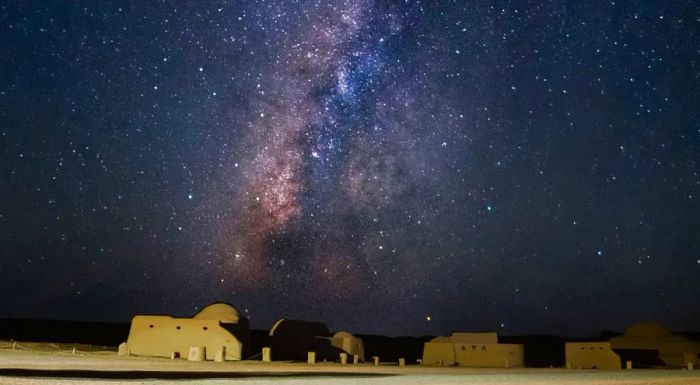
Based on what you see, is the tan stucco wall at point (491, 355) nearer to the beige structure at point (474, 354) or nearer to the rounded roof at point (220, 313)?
the beige structure at point (474, 354)

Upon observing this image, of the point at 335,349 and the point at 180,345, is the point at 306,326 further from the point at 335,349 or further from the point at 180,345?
the point at 180,345

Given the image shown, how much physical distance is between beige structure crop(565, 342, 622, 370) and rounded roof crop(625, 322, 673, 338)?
15273 mm

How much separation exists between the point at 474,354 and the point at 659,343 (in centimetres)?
1866

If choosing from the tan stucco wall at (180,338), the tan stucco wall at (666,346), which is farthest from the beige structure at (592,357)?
the tan stucco wall at (180,338)

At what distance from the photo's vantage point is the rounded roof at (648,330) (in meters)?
56.5

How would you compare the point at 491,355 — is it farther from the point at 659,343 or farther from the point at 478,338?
the point at 659,343

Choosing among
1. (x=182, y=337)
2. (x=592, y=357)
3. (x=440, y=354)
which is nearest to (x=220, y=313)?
(x=182, y=337)

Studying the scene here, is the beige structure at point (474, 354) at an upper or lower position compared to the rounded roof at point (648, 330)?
lower

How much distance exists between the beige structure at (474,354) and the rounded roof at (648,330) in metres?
16.5

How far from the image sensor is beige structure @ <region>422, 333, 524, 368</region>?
4344 centimetres

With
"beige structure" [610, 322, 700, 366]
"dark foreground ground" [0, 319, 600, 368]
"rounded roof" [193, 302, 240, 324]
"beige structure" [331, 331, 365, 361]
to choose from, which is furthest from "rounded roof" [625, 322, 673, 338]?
"rounded roof" [193, 302, 240, 324]

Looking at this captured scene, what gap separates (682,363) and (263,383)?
130ft

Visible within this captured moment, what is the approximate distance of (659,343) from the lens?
54.7 metres

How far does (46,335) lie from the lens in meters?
92.3
